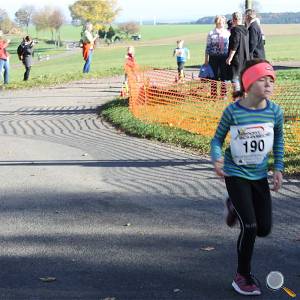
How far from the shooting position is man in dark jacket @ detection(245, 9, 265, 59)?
1298cm

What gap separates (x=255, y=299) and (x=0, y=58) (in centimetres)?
2092

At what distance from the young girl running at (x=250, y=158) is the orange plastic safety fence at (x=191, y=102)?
5.32 meters

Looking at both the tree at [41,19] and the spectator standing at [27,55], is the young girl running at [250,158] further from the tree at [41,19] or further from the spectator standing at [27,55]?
the tree at [41,19]

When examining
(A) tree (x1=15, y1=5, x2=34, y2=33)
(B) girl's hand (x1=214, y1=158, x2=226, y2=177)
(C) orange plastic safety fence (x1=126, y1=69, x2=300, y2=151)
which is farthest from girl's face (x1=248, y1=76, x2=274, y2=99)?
(A) tree (x1=15, y1=5, x2=34, y2=33)

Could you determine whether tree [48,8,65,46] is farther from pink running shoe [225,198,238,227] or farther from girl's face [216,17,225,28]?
pink running shoe [225,198,238,227]

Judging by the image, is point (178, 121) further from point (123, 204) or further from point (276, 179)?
point (276, 179)

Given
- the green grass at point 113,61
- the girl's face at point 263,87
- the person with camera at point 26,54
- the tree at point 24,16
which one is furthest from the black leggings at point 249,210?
the tree at point 24,16

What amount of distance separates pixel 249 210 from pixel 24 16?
171m

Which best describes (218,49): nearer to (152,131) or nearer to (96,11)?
(152,131)

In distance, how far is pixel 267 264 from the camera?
528 cm

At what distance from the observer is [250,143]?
472 centimetres

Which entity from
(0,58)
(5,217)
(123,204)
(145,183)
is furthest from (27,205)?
(0,58)

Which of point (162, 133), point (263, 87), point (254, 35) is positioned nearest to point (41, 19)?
Result: point (254, 35)

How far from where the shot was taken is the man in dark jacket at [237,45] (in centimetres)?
1263
